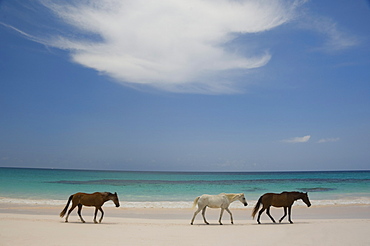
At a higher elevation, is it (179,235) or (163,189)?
(179,235)

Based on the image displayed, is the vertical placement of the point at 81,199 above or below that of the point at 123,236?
above

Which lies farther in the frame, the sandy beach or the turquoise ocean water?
the turquoise ocean water

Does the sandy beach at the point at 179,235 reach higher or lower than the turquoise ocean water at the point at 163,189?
higher

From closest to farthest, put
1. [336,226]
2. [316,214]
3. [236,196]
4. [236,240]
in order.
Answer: [236,240] → [336,226] → [236,196] → [316,214]

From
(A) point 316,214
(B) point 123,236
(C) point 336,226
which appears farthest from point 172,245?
(A) point 316,214

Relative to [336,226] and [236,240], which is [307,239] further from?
[336,226]

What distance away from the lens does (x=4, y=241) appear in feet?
22.2

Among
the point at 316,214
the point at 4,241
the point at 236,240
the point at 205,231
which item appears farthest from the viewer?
the point at 316,214

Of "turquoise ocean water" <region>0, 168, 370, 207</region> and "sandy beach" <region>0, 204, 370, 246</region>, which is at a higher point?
"sandy beach" <region>0, 204, 370, 246</region>

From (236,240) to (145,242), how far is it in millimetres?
2222

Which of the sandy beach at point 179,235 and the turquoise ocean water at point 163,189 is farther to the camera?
the turquoise ocean water at point 163,189

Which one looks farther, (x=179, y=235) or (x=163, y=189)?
(x=163, y=189)

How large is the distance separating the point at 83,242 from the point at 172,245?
2.03 metres

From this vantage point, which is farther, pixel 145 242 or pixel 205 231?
pixel 205 231
